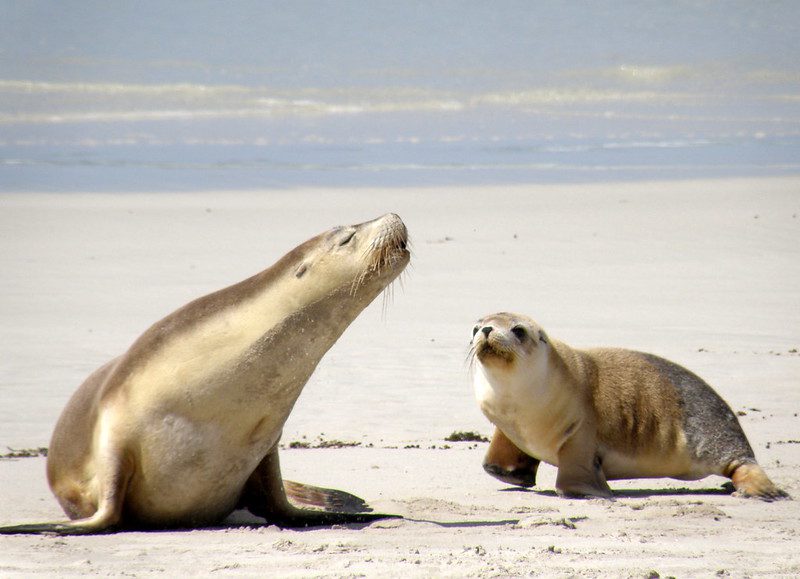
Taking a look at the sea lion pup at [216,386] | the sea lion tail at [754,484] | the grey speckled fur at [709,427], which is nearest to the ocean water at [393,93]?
the grey speckled fur at [709,427]

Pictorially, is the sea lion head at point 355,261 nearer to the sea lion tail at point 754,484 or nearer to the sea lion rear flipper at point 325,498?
the sea lion rear flipper at point 325,498

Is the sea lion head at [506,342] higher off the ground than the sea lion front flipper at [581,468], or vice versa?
the sea lion head at [506,342]

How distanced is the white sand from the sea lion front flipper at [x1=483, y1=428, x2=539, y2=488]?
0.07 metres

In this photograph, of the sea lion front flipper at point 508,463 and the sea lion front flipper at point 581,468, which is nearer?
the sea lion front flipper at point 581,468

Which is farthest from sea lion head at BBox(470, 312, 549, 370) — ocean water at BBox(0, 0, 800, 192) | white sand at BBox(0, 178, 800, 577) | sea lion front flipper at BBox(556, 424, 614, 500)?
ocean water at BBox(0, 0, 800, 192)

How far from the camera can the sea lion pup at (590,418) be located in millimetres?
6301

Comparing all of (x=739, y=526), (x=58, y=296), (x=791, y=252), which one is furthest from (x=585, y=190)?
(x=739, y=526)

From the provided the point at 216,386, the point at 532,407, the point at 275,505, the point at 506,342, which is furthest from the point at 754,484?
the point at 216,386

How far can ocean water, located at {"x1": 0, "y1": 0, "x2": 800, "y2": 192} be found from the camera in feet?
76.2

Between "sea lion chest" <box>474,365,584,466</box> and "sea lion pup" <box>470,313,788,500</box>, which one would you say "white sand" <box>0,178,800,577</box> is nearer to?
"sea lion pup" <box>470,313,788,500</box>

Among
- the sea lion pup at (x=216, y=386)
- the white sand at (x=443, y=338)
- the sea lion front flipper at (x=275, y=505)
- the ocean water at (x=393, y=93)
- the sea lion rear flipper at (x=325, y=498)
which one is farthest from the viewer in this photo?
the ocean water at (x=393, y=93)

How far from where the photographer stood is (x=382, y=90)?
4034cm

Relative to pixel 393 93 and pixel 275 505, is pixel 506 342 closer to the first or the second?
pixel 275 505

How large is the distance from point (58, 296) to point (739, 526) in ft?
26.5
